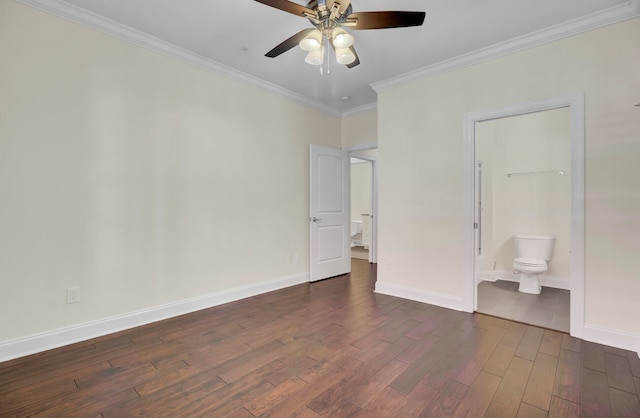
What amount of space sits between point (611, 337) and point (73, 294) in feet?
14.7

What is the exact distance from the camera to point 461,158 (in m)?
3.27

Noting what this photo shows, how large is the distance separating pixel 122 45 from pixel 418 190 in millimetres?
3388

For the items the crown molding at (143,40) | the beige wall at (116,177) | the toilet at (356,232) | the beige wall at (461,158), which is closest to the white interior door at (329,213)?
the beige wall at (116,177)

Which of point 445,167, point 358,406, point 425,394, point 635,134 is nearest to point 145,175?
point 358,406

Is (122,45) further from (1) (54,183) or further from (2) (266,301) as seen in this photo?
(2) (266,301)

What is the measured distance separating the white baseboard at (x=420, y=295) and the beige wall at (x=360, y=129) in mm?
2207

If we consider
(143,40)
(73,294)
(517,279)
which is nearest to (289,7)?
(143,40)

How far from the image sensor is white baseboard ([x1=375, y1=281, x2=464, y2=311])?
330cm

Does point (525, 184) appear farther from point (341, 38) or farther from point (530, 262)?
point (341, 38)

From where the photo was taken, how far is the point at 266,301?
3561mm

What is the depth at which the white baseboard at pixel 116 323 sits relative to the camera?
2.24 meters

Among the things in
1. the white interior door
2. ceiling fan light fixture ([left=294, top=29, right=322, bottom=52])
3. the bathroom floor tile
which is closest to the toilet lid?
the bathroom floor tile

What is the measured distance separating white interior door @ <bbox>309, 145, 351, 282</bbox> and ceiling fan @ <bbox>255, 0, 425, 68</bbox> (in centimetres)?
220

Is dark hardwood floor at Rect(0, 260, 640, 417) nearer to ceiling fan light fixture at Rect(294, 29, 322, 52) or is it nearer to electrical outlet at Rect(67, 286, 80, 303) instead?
electrical outlet at Rect(67, 286, 80, 303)
